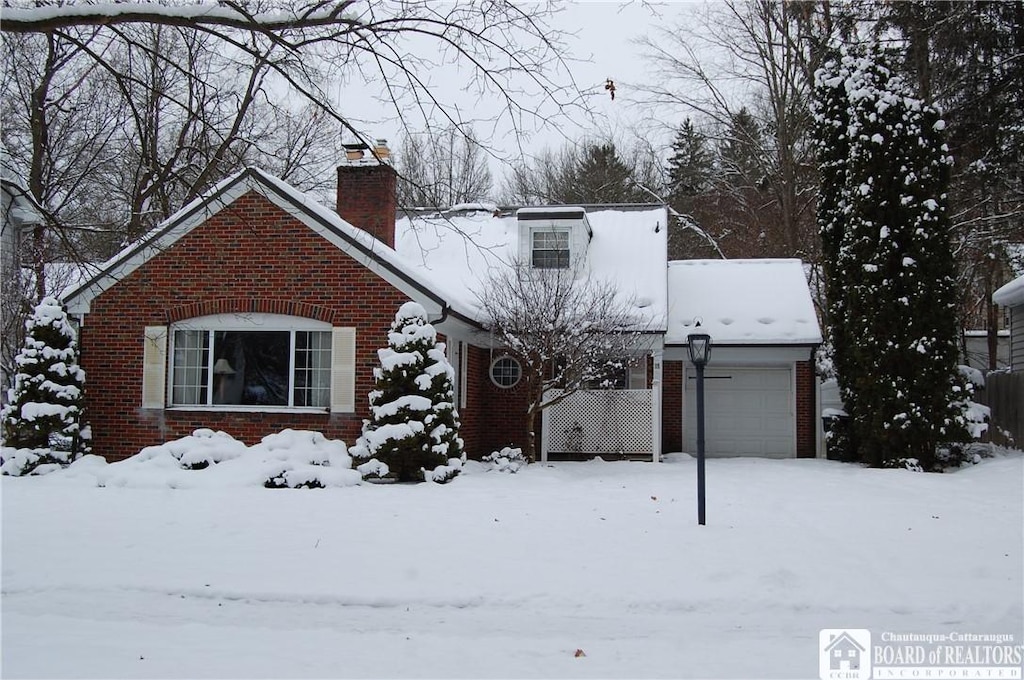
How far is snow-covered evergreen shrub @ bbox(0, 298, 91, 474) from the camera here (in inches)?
475

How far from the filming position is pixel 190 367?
13.4 metres

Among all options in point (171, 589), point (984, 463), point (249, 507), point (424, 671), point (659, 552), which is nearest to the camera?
point (424, 671)

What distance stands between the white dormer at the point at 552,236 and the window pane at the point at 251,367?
5769 millimetres

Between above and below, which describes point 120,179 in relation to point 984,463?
above

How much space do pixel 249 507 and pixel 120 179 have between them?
15988 millimetres

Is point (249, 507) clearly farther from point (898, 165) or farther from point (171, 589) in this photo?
point (898, 165)

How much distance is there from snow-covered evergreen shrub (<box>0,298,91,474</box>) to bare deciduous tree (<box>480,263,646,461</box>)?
6417 mm

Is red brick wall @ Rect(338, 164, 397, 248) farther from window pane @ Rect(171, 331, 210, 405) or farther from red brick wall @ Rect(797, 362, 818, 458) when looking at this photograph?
red brick wall @ Rect(797, 362, 818, 458)

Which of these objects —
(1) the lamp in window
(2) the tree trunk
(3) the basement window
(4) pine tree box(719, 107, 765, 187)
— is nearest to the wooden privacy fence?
(2) the tree trunk

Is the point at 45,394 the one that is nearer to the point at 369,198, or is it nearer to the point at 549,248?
the point at 369,198

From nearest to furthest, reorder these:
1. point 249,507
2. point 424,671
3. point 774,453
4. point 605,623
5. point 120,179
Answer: point 424,671, point 605,623, point 249,507, point 774,453, point 120,179

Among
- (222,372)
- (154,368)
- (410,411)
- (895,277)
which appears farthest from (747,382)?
(154,368)

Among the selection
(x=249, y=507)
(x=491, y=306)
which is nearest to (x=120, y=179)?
(x=491, y=306)

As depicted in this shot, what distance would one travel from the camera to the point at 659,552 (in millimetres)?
7555
